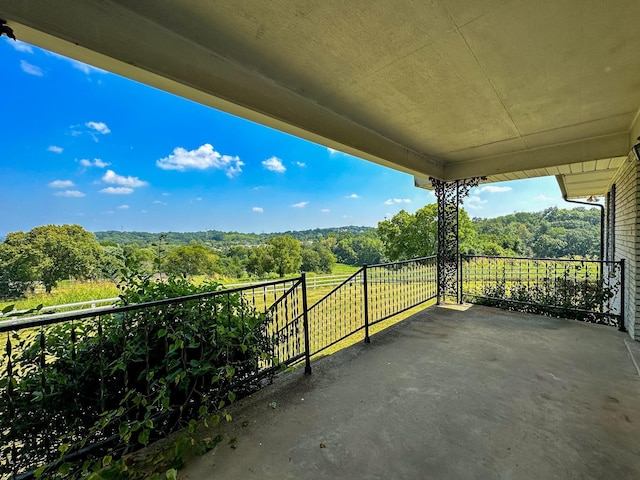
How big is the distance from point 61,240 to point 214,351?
44.0 feet

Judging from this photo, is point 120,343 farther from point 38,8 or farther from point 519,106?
point 519,106

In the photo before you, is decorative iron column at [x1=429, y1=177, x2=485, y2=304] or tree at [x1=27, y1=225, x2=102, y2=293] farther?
tree at [x1=27, y1=225, x2=102, y2=293]

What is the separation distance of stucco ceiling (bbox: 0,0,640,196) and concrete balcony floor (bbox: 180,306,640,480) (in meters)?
2.31

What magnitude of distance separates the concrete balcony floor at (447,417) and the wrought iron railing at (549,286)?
934 millimetres

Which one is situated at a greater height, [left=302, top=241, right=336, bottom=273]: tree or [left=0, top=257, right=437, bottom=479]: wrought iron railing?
[left=0, top=257, right=437, bottom=479]: wrought iron railing

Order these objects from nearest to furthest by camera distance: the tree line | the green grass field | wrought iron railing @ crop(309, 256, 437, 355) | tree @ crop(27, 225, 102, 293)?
the tree line → wrought iron railing @ crop(309, 256, 437, 355) → the green grass field → tree @ crop(27, 225, 102, 293)

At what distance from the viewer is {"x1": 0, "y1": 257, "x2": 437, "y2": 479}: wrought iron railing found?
1.37 meters

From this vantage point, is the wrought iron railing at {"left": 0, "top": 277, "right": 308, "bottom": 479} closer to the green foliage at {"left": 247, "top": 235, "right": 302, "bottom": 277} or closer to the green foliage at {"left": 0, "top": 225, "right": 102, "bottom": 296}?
the green foliage at {"left": 0, "top": 225, "right": 102, "bottom": 296}

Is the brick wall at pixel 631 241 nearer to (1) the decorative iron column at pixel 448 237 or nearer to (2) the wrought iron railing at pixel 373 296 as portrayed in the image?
(1) the decorative iron column at pixel 448 237

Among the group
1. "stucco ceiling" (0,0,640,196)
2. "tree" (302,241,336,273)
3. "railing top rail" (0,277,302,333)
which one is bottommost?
"tree" (302,241,336,273)

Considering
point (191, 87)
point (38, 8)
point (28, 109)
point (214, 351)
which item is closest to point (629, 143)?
point (191, 87)

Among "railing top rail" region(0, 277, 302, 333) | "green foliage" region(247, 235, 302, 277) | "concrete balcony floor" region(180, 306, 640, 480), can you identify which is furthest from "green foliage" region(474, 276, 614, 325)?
"green foliage" region(247, 235, 302, 277)

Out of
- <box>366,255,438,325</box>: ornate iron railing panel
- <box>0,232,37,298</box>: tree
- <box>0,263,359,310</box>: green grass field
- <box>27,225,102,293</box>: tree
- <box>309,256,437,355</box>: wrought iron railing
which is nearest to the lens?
<box>309,256,437,355</box>: wrought iron railing

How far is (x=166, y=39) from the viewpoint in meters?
1.73
